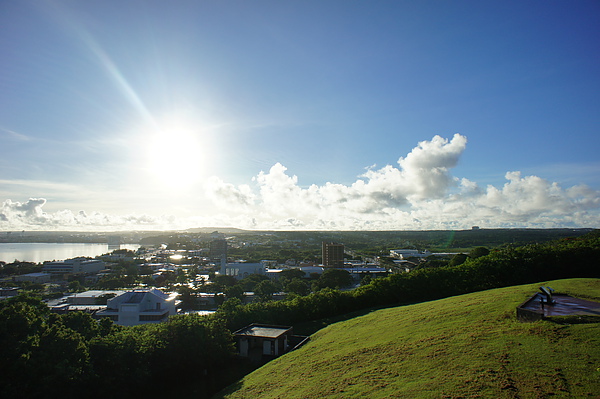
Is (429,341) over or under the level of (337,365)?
over

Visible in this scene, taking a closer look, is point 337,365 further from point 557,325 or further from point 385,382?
point 557,325

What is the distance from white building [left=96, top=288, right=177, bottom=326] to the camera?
86.3ft

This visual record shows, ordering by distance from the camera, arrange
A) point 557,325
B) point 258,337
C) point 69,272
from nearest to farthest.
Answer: point 557,325
point 258,337
point 69,272

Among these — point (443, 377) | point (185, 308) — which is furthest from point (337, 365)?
point (185, 308)

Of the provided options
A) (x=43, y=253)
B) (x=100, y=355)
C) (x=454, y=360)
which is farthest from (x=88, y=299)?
(x=43, y=253)

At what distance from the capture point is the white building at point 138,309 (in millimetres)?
26297

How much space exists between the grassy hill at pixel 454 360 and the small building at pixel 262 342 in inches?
74.3

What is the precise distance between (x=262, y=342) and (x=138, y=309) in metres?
15.0

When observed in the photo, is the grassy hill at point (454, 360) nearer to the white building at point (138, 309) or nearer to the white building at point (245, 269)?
the white building at point (138, 309)

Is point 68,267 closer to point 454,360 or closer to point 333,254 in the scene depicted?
point 333,254

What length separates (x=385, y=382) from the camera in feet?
24.2

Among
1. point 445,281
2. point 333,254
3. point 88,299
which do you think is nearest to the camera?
point 445,281

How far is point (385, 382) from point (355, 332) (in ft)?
20.4

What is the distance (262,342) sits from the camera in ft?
51.9
